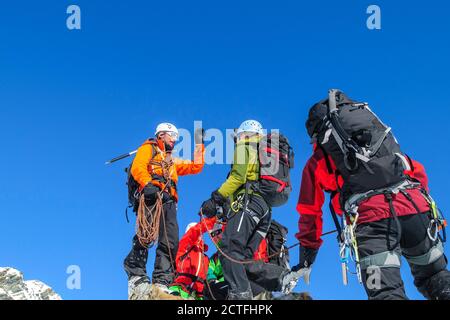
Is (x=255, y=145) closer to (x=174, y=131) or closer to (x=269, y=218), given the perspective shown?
(x=269, y=218)

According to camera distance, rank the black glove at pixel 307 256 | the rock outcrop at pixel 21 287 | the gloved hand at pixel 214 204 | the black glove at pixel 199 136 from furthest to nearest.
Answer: the black glove at pixel 199 136 < the rock outcrop at pixel 21 287 < the gloved hand at pixel 214 204 < the black glove at pixel 307 256

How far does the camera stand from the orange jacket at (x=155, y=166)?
38.9 feet

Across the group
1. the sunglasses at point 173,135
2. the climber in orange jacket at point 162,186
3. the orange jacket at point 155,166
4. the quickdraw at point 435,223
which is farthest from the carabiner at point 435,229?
the sunglasses at point 173,135

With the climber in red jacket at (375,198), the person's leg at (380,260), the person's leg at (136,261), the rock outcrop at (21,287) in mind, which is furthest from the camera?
the person's leg at (136,261)

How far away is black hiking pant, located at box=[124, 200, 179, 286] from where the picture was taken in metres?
10.9

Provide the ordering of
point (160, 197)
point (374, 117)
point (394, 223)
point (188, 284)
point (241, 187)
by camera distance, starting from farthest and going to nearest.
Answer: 1. point (160, 197)
2. point (188, 284)
3. point (241, 187)
4. point (374, 117)
5. point (394, 223)

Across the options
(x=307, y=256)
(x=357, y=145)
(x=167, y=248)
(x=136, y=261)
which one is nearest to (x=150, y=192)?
(x=167, y=248)

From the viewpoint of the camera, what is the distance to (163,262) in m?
11.0

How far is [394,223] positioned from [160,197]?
7.10 meters

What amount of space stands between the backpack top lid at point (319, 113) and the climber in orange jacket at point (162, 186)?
571 centimetres

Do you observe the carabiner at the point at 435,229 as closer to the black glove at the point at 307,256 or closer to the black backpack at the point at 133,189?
the black glove at the point at 307,256

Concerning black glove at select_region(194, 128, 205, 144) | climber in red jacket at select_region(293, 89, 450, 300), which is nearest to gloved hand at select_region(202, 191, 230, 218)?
black glove at select_region(194, 128, 205, 144)

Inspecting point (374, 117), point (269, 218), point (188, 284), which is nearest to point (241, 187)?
point (269, 218)

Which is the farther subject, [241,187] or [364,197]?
[241,187]
